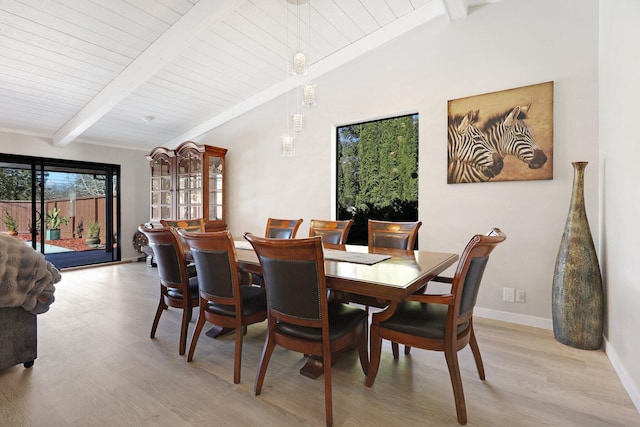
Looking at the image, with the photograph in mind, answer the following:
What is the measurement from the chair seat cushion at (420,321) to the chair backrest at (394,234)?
854 millimetres

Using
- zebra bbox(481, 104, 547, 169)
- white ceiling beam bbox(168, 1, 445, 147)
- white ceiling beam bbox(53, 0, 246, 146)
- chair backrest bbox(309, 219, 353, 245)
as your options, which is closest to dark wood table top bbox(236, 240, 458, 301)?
chair backrest bbox(309, 219, 353, 245)

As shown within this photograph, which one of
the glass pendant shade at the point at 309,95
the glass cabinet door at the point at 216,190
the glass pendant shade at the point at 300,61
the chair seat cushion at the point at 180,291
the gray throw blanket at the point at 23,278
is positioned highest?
the glass pendant shade at the point at 300,61

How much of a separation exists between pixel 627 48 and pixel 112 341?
13.6ft

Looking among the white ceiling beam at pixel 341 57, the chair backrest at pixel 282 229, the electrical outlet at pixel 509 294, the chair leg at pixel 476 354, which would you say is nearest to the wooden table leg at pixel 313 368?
the chair leg at pixel 476 354

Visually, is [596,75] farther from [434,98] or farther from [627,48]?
[434,98]

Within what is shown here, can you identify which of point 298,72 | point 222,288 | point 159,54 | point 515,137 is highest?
point 159,54

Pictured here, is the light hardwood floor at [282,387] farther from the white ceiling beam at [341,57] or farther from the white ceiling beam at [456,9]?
the white ceiling beam at [341,57]

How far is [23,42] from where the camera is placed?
2.92m

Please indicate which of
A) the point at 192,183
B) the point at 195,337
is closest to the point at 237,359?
the point at 195,337

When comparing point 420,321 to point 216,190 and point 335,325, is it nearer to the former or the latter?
point 335,325

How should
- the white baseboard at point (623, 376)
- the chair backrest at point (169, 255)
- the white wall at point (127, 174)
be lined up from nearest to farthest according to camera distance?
1. the white baseboard at point (623, 376)
2. the chair backrest at point (169, 255)
3. the white wall at point (127, 174)

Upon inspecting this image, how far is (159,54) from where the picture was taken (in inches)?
126

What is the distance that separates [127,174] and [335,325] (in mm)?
5871

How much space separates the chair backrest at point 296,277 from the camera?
156 cm
